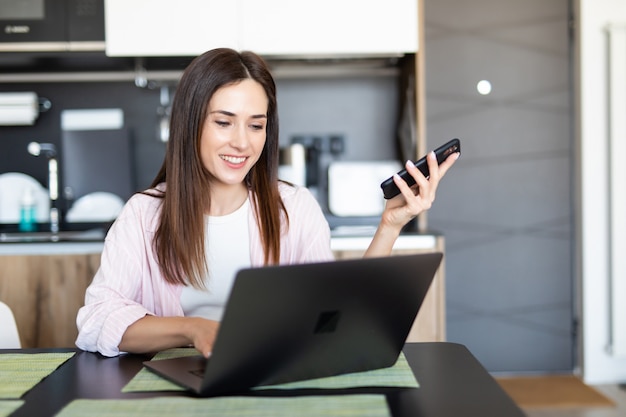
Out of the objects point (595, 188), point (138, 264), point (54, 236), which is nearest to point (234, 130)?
point (138, 264)

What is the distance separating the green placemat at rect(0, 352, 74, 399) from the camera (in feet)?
3.33

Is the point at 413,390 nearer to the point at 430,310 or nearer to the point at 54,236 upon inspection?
the point at 430,310

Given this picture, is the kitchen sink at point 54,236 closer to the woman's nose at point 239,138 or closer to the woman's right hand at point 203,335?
the woman's nose at point 239,138

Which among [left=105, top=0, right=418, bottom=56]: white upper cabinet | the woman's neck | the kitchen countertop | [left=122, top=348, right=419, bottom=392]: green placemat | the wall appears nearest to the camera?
[left=122, top=348, right=419, bottom=392]: green placemat

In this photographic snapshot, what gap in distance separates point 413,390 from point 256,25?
2193 mm

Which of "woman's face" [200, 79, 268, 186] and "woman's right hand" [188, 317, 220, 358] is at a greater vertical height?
"woman's face" [200, 79, 268, 186]

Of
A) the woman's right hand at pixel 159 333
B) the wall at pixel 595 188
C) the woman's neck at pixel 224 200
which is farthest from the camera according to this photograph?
the wall at pixel 595 188

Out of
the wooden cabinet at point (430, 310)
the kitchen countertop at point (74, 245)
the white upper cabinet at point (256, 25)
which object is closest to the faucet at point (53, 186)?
the kitchen countertop at point (74, 245)

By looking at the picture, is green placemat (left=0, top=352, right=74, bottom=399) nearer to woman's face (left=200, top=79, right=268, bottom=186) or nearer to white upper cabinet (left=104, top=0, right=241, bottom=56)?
woman's face (left=200, top=79, right=268, bottom=186)

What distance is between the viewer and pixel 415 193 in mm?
1483

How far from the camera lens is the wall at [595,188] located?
131 inches

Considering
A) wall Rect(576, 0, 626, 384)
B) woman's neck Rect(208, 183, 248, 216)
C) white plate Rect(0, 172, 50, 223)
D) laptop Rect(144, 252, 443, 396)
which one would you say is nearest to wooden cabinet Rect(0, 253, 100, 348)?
white plate Rect(0, 172, 50, 223)

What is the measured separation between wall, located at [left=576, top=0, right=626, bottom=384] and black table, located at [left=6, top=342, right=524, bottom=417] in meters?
2.38

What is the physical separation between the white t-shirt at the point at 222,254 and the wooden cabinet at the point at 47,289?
4.14 ft
